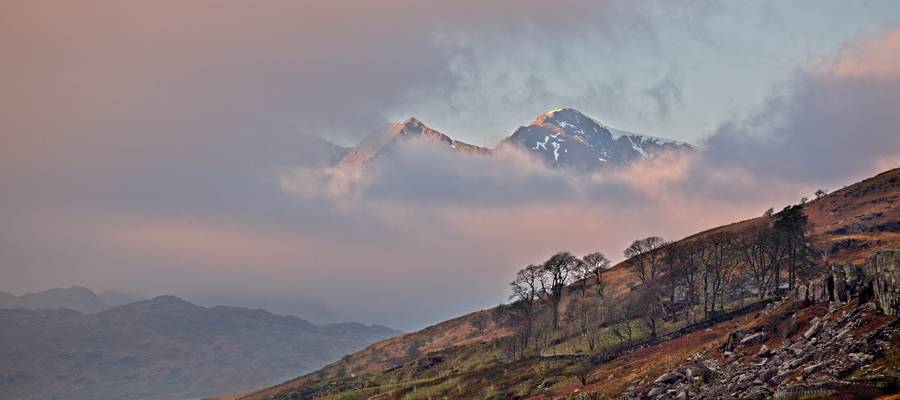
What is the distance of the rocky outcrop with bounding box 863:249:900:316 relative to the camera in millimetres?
49094

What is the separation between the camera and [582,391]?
77062 millimetres

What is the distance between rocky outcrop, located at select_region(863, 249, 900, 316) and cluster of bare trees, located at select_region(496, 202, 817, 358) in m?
49.8

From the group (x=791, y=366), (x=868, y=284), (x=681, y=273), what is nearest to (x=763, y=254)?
(x=681, y=273)

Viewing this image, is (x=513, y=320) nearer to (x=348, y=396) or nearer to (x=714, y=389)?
(x=348, y=396)

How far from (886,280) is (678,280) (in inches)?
3083

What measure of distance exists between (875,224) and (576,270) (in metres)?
72.0

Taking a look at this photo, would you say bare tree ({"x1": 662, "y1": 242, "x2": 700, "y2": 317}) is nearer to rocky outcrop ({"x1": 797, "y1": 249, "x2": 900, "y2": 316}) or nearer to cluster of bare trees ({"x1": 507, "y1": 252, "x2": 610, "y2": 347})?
cluster of bare trees ({"x1": 507, "y1": 252, "x2": 610, "y2": 347})

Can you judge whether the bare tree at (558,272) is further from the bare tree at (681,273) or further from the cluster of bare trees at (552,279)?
the bare tree at (681,273)

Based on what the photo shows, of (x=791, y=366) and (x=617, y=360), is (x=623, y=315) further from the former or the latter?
(x=791, y=366)

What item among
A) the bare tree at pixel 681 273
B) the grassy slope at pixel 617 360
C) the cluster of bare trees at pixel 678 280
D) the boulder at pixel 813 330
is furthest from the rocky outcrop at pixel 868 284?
the bare tree at pixel 681 273

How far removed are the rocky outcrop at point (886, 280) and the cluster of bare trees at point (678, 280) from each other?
49.8 metres

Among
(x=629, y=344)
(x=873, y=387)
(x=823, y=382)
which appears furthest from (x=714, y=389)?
(x=629, y=344)

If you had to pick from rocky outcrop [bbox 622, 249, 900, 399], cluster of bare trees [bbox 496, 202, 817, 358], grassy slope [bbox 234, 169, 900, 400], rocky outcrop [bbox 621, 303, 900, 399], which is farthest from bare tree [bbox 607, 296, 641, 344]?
rocky outcrop [bbox 621, 303, 900, 399]

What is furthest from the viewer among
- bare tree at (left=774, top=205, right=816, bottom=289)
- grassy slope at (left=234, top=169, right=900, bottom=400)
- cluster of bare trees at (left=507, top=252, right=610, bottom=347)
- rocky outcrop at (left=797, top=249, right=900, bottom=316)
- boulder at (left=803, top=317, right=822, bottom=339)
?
cluster of bare trees at (left=507, top=252, right=610, bottom=347)
